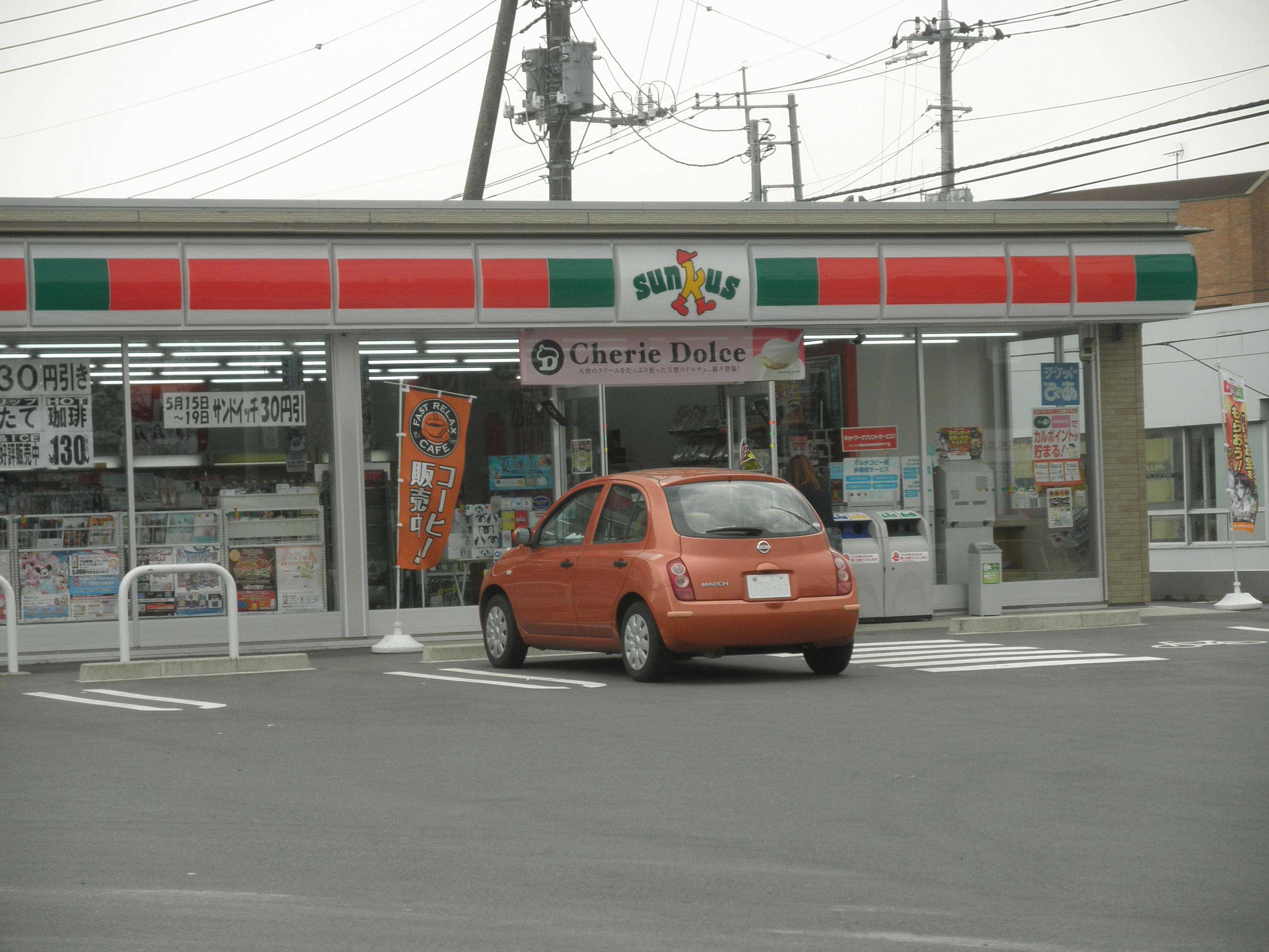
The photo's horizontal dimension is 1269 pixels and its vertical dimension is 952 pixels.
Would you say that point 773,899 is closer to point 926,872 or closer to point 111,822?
point 926,872

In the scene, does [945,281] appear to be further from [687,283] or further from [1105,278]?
[687,283]

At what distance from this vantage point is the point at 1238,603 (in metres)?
18.9

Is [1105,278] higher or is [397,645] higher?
[1105,278]

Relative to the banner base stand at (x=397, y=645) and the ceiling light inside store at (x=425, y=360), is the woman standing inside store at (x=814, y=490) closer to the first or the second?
the ceiling light inside store at (x=425, y=360)

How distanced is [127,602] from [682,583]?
17.5 ft

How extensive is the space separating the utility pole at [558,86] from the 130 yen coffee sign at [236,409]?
777 cm

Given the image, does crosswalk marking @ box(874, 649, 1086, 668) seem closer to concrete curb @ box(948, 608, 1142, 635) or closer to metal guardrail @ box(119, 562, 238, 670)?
concrete curb @ box(948, 608, 1142, 635)

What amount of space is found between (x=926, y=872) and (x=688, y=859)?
885 mm

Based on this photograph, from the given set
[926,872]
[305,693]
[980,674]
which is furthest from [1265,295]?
[926,872]

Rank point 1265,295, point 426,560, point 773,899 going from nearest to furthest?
point 773,899 → point 426,560 → point 1265,295

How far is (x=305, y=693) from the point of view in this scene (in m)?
11.8

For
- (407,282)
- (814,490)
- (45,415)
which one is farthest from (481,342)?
(45,415)

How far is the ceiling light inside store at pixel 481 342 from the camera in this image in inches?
687

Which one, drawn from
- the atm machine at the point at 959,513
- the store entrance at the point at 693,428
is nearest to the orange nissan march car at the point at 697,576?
the store entrance at the point at 693,428
